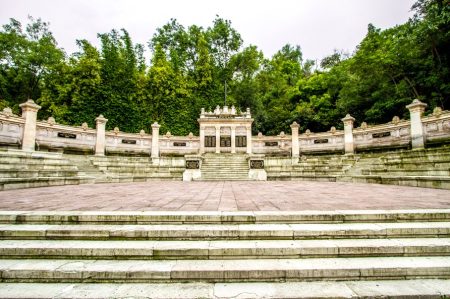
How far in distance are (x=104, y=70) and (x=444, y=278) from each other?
34023mm

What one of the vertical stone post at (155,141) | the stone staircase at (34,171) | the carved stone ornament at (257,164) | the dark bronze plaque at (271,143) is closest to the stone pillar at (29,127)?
the stone staircase at (34,171)

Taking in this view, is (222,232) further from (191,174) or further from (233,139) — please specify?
(233,139)

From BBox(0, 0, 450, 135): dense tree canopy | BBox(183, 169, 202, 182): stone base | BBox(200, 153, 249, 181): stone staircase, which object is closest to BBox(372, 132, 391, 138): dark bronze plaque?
BBox(0, 0, 450, 135): dense tree canopy

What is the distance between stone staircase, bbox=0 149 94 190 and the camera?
29.9 ft

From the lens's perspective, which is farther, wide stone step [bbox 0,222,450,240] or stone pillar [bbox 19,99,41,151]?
stone pillar [bbox 19,99,41,151]

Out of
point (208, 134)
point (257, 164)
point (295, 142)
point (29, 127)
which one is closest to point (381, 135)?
point (295, 142)

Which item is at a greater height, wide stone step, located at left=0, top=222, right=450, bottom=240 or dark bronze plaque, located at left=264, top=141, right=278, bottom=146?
dark bronze plaque, located at left=264, top=141, right=278, bottom=146

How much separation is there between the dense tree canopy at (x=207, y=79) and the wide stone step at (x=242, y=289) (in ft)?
69.4

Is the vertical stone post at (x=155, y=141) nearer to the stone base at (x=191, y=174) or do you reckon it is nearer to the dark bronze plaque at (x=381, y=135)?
the stone base at (x=191, y=174)

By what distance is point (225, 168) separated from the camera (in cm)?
1762

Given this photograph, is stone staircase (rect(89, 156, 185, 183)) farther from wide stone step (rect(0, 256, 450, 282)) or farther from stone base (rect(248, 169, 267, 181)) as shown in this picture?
wide stone step (rect(0, 256, 450, 282))

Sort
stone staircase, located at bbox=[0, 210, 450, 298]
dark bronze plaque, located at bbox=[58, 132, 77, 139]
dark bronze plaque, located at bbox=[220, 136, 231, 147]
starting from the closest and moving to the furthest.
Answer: stone staircase, located at bbox=[0, 210, 450, 298] → dark bronze plaque, located at bbox=[58, 132, 77, 139] → dark bronze plaque, located at bbox=[220, 136, 231, 147]

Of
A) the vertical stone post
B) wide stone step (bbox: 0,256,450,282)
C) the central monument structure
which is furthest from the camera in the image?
the central monument structure

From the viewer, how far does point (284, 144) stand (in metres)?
24.3
